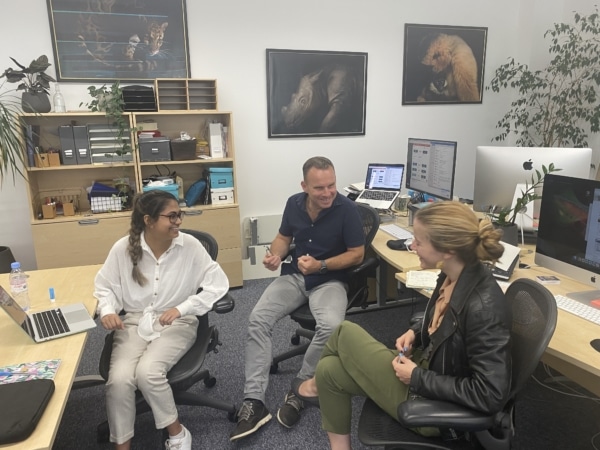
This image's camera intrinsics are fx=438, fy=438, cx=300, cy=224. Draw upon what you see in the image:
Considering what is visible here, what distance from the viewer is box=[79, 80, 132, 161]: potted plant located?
326 centimetres

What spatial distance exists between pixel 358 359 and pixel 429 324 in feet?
0.92

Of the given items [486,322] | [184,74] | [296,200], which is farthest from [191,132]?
[486,322]

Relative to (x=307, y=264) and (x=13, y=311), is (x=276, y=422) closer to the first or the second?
(x=307, y=264)

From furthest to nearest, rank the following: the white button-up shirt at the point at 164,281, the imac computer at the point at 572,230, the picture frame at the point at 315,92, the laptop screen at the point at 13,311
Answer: the picture frame at the point at 315,92 → the white button-up shirt at the point at 164,281 → the imac computer at the point at 572,230 → the laptop screen at the point at 13,311

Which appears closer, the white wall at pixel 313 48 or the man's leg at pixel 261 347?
the man's leg at pixel 261 347

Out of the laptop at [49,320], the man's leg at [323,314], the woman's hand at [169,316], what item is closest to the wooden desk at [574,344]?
the man's leg at [323,314]

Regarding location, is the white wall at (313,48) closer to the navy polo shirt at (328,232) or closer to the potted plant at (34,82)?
the potted plant at (34,82)

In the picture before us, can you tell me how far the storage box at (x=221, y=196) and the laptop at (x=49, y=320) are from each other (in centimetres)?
191

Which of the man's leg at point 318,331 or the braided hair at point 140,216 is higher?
the braided hair at point 140,216

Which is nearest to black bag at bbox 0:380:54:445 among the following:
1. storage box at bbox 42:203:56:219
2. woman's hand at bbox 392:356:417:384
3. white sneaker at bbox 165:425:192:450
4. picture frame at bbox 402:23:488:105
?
white sneaker at bbox 165:425:192:450

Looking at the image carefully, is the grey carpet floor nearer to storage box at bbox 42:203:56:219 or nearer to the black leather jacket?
the black leather jacket

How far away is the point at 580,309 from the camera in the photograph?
5.45ft

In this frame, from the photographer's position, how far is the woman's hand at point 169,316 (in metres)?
1.82

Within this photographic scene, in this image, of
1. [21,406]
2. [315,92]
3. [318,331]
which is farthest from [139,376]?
[315,92]
